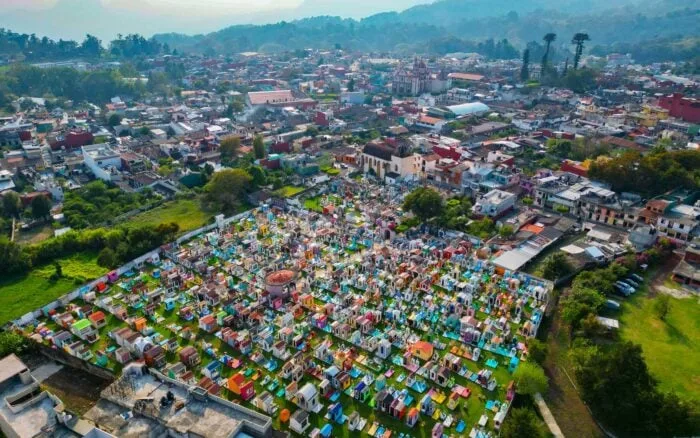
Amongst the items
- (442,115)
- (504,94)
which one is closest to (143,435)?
(442,115)

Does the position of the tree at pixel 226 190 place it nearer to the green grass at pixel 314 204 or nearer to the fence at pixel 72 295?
the green grass at pixel 314 204

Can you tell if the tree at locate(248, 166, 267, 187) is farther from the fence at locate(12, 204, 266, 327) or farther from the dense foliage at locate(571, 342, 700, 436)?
the dense foliage at locate(571, 342, 700, 436)

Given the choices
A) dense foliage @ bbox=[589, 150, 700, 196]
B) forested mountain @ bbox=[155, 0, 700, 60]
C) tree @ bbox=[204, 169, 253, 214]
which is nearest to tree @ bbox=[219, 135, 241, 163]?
tree @ bbox=[204, 169, 253, 214]

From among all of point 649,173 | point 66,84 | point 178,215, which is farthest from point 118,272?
point 66,84

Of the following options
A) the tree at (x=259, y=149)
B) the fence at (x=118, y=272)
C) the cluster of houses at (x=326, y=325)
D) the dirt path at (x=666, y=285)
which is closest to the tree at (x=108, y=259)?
the fence at (x=118, y=272)

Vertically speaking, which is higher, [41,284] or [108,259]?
[108,259]

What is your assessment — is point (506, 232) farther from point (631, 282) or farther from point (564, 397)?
point (564, 397)

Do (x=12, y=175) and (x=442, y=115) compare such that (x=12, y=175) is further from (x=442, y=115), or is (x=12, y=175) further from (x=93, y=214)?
(x=442, y=115)
